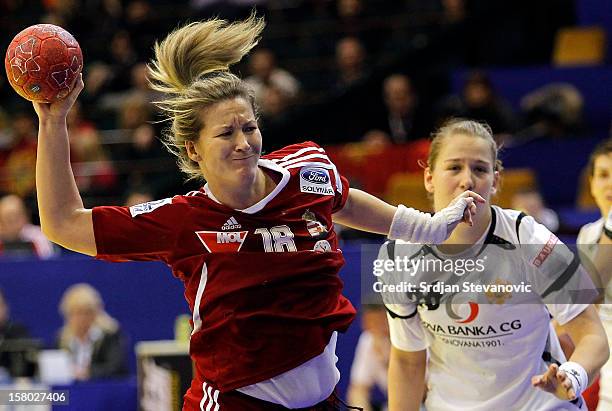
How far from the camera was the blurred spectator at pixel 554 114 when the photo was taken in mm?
10344

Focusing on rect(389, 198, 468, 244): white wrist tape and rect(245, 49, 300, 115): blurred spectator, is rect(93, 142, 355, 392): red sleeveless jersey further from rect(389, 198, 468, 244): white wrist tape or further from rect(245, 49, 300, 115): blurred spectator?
rect(245, 49, 300, 115): blurred spectator

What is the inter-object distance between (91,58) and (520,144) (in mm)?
6054

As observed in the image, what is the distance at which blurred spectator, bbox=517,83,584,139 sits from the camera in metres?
10.3

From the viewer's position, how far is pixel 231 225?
11.7 feet

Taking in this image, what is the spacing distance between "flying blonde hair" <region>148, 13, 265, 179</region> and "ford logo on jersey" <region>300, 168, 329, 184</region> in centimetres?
30

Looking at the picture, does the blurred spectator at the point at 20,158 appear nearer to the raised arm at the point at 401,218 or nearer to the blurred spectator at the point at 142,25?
the blurred spectator at the point at 142,25

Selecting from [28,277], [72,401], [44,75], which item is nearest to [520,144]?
[28,277]

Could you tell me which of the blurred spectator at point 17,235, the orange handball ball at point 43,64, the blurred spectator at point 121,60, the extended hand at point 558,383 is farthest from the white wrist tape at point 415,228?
the blurred spectator at point 121,60

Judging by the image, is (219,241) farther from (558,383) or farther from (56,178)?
(558,383)

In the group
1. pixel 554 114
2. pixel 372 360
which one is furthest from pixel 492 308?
pixel 554 114

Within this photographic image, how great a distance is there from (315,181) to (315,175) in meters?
0.03

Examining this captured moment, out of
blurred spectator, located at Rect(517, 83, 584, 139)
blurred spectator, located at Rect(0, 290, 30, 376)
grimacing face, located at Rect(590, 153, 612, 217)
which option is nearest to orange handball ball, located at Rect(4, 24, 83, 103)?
grimacing face, located at Rect(590, 153, 612, 217)

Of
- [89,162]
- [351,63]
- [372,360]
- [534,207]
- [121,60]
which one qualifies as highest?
[121,60]

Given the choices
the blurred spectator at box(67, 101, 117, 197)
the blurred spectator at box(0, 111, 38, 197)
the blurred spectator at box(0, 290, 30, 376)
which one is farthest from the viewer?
the blurred spectator at box(0, 111, 38, 197)
